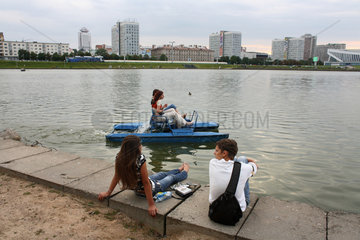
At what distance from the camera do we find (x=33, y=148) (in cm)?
739

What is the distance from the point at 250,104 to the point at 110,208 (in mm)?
17661

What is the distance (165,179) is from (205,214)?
Answer: 1.08 meters

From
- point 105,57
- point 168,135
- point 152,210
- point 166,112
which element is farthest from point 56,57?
point 152,210

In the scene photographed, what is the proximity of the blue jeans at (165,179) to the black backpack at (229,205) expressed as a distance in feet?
3.76

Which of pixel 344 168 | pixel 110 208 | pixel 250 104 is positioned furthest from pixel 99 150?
pixel 250 104

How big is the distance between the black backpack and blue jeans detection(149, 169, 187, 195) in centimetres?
115

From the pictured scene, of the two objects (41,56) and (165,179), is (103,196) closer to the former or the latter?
(165,179)

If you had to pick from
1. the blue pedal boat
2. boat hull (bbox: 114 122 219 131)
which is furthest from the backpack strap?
boat hull (bbox: 114 122 219 131)

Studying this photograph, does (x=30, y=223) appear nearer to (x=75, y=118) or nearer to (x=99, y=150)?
(x=99, y=150)

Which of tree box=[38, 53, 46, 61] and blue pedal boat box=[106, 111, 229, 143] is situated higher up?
tree box=[38, 53, 46, 61]

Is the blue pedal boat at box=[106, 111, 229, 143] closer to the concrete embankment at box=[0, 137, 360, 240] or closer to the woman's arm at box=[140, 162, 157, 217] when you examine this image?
the concrete embankment at box=[0, 137, 360, 240]

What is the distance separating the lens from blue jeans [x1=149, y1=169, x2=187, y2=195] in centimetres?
461

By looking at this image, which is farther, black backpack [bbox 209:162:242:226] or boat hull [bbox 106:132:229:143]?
boat hull [bbox 106:132:229:143]

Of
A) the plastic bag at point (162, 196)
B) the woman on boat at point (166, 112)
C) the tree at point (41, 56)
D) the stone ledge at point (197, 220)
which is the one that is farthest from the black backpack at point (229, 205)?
the tree at point (41, 56)
